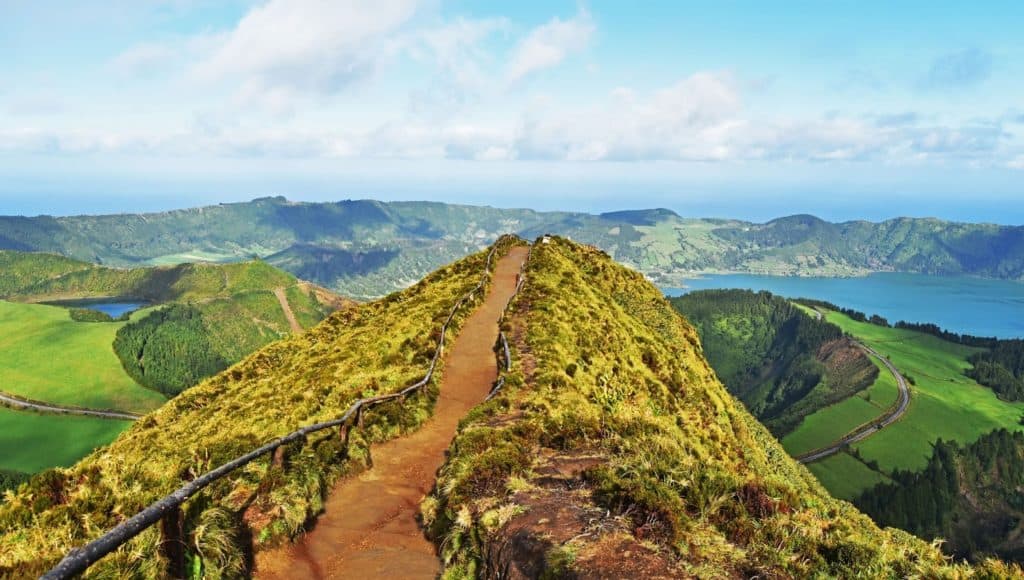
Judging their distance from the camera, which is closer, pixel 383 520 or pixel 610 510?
pixel 610 510

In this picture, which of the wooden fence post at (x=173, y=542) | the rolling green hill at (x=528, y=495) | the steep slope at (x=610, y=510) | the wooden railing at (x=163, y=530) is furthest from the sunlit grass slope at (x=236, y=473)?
the steep slope at (x=610, y=510)

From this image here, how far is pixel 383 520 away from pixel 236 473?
14.6ft

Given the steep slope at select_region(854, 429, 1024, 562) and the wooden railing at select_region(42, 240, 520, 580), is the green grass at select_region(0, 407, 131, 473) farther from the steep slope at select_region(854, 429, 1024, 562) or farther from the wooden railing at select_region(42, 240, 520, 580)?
the steep slope at select_region(854, 429, 1024, 562)

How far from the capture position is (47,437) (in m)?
177

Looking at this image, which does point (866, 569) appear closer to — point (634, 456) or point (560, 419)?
point (634, 456)

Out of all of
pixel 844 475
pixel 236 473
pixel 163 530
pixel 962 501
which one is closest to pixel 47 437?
pixel 236 473

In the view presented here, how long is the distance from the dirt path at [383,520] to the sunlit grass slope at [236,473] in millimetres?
621

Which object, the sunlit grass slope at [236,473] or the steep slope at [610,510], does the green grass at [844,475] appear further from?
the steep slope at [610,510]

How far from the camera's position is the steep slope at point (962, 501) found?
6403 inches

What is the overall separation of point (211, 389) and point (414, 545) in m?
38.3

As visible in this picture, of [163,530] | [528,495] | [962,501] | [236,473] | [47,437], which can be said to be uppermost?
[163,530]

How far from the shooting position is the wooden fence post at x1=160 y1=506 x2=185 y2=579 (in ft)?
31.7

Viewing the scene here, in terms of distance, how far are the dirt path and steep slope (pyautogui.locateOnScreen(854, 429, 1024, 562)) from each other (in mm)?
180166

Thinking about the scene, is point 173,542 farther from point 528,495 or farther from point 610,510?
point 610,510
